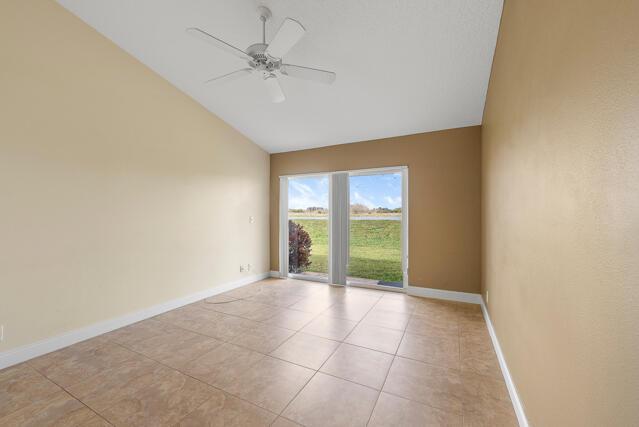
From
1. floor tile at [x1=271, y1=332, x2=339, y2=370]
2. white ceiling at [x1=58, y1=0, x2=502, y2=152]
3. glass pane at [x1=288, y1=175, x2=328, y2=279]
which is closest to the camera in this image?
white ceiling at [x1=58, y1=0, x2=502, y2=152]

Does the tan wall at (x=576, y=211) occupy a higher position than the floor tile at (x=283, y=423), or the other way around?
the tan wall at (x=576, y=211)

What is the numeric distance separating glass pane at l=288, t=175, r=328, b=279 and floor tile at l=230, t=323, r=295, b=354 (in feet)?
7.12

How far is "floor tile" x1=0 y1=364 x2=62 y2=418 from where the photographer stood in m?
1.78

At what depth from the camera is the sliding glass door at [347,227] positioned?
450 cm

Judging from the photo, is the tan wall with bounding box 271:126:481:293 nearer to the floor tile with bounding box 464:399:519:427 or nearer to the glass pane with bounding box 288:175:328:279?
the glass pane with bounding box 288:175:328:279

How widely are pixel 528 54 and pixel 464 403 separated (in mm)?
2200

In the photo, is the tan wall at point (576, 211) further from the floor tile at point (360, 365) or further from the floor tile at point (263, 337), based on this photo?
the floor tile at point (263, 337)

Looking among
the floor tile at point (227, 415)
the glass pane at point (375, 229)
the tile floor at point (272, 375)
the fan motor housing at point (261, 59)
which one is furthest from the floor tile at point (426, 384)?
the fan motor housing at point (261, 59)

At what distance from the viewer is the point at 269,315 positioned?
10.8 ft

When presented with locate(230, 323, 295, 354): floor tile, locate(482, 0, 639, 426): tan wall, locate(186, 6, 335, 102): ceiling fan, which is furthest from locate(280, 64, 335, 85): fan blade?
locate(230, 323, 295, 354): floor tile

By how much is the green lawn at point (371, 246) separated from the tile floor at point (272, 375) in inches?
70.3

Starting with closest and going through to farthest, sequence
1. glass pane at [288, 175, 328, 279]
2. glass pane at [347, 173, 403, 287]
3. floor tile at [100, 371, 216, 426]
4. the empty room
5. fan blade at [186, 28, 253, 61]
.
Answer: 1. the empty room
2. floor tile at [100, 371, 216, 426]
3. fan blade at [186, 28, 253, 61]
4. glass pane at [347, 173, 403, 287]
5. glass pane at [288, 175, 328, 279]

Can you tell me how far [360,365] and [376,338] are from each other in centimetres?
54

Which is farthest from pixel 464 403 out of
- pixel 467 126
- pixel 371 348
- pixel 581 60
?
pixel 467 126
